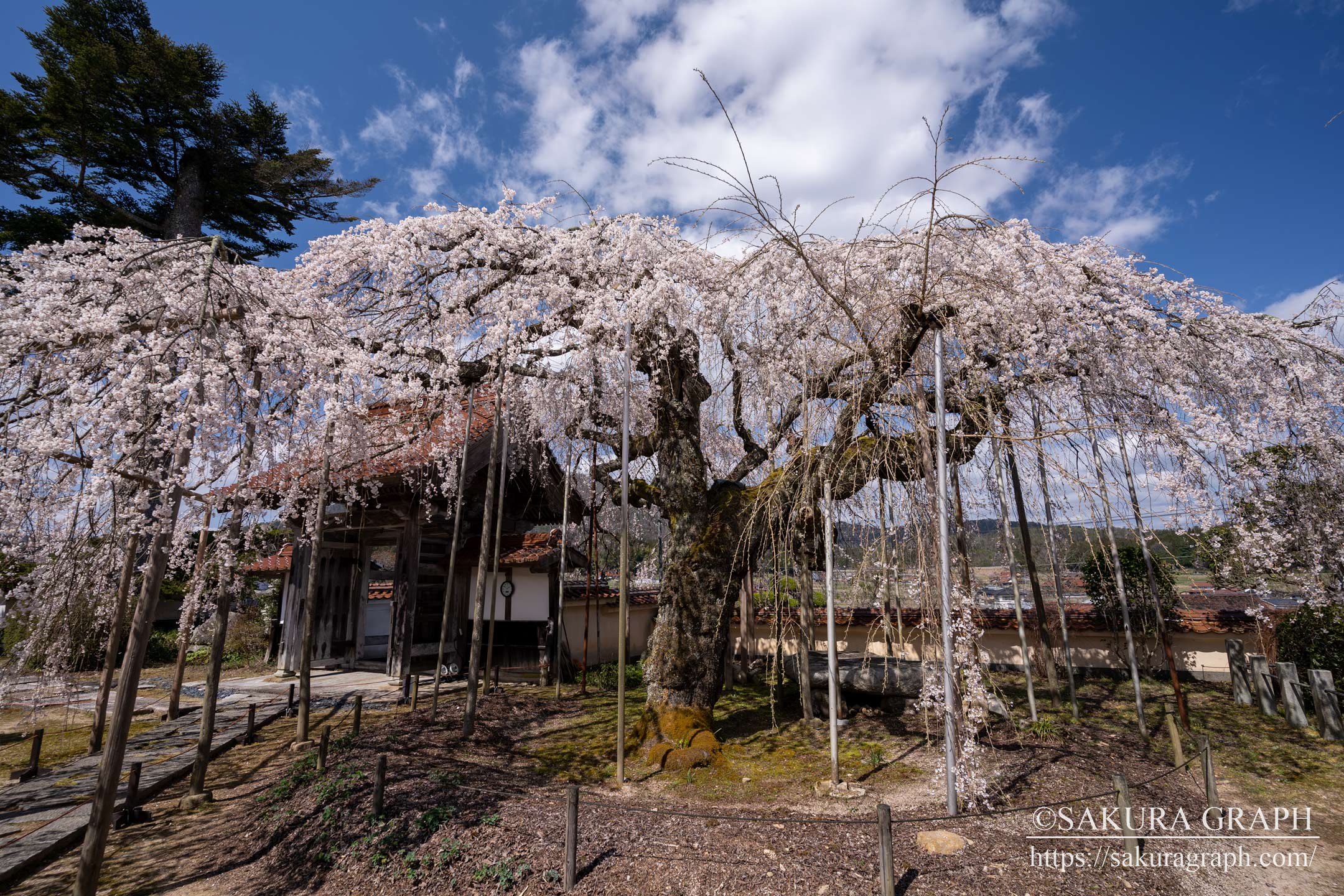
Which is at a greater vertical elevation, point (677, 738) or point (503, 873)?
point (677, 738)

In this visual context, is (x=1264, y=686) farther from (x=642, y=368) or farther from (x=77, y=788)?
(x=77, y=788)

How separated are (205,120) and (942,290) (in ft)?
48.8

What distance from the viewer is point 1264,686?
8711 millimetres

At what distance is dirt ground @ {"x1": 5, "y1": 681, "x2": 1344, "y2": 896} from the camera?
164 inches

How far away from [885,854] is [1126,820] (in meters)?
2.16

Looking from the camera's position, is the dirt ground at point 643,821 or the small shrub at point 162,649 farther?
the small shrub at point 162,649

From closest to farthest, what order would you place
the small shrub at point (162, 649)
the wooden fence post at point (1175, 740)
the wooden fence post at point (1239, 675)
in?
the wooden fence post at point (1175, 740), the wooden fence post at point (1239, 675), the small shrub at point (162, 649)

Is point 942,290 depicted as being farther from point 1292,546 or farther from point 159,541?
point 1292,546

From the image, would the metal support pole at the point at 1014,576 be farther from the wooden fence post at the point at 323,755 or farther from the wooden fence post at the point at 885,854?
the wooden fence post at the point at 323,755

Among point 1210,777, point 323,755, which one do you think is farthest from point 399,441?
point 1210,777

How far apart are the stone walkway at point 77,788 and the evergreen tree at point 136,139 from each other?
762 cm

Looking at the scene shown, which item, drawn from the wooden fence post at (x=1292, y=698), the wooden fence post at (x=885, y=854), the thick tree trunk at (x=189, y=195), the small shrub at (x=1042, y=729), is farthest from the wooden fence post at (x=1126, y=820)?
the thick tree trunk at (x=189, y=195)

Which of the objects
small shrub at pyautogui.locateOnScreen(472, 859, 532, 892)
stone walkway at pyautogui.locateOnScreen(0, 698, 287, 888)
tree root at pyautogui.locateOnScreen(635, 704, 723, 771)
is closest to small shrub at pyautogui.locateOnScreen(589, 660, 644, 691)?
tree root at pyautogui.locateOnScreen(635, 704, 723, 771)

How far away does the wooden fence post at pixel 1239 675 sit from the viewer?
9305mm
